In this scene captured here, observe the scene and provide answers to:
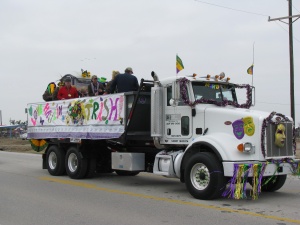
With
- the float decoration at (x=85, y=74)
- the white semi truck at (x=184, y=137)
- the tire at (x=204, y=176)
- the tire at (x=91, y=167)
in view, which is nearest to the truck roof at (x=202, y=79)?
the white semi truck at (x=184, y=137)

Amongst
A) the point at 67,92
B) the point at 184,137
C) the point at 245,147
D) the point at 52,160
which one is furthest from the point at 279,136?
the point at 52,160

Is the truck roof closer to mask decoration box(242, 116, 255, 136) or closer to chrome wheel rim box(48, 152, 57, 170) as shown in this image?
mask decoration box(242, 116, 255, 136)

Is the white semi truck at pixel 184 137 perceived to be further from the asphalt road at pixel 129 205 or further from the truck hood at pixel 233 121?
the asphalt road at pixel 129 205

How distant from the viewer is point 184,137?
9547 mm

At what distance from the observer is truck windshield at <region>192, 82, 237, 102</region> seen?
9562 millimetres

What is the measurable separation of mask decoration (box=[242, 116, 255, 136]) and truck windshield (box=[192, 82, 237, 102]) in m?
1.42

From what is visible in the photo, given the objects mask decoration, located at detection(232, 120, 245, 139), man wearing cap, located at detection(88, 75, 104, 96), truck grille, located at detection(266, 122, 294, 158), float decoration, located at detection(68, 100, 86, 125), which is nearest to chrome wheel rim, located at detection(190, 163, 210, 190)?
mask decoration, located at detection(232, 120, 245, 139)

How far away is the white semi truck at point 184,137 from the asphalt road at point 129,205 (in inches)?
19.1

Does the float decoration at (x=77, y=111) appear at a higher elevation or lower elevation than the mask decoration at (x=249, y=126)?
higher

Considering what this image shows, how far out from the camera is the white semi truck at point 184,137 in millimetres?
8305

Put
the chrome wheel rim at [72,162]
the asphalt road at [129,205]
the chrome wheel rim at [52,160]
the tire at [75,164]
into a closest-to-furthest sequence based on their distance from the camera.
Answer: the asphalt road at [129,205]
the tire at [75,164]
the chrome wheel rim at [72,162]
the chrome wheel rim at [52,160]

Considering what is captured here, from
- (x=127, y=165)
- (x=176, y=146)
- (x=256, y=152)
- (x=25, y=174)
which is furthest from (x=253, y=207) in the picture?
(x=25, y=174)

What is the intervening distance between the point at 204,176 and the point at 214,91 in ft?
7.43

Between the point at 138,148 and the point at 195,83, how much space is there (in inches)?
104
